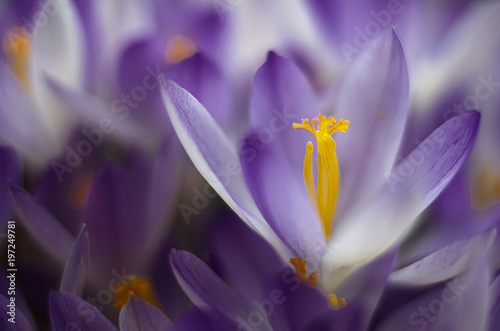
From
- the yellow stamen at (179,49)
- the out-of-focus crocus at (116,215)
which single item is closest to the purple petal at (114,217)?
the out-of-focus crocus at (116,215)

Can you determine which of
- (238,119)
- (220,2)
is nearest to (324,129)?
(238,119)

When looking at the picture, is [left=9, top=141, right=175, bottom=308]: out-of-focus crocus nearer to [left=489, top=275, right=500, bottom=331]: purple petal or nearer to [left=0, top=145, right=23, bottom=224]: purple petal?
[left=0, top=145, right=23, bottom=224]: purple petal

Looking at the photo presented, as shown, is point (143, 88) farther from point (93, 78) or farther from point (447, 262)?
point (447, 262)

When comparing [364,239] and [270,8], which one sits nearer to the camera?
[364,239]

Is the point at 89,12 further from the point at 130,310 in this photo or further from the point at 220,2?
the point at 130,310

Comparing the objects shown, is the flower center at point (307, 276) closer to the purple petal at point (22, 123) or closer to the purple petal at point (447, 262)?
the purple petal at point (447, 262)

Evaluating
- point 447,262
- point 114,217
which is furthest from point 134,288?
point 447,262

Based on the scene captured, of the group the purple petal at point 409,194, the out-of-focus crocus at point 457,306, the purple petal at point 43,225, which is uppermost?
the purple petal at point 43,225
